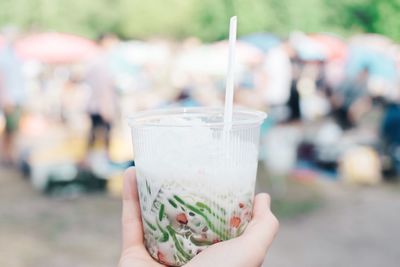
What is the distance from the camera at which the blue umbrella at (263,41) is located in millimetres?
7945

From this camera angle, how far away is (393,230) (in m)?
4.07

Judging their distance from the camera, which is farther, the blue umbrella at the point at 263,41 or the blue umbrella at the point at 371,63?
the blue umbrella at the point at 263,41

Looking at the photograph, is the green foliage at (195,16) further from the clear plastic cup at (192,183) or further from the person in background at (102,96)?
the clear plastic cup at (192,183)

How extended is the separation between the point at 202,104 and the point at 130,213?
415 centimetres

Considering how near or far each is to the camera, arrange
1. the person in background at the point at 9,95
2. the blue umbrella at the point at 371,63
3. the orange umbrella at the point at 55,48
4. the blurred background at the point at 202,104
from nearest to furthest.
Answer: the blurred background at the point at 202,104
the person in background at the point at 9,95
the orange umbrella at the point at 55,48
the blue umbrella at the point at 371,63

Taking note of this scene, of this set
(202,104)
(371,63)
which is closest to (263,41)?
(371,63)

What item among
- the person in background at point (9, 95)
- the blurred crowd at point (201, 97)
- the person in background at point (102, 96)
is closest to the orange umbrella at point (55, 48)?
the blurred crowd at point (201, 97)

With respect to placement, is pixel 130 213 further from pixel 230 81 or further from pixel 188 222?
pixel 230 81

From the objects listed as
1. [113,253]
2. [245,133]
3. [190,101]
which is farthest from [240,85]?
[245,133]

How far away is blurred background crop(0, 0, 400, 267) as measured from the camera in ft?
13.1

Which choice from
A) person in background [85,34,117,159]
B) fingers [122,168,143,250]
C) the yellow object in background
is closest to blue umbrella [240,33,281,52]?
the yellow object in background

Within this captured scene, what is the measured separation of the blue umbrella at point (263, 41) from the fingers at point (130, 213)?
23.0ft

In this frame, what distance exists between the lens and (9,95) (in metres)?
5.84

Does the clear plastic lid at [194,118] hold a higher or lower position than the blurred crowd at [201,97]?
higher
